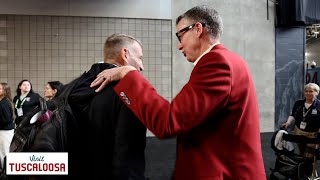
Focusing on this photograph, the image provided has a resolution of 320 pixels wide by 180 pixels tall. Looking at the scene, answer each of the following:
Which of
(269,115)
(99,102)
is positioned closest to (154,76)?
(269,115)

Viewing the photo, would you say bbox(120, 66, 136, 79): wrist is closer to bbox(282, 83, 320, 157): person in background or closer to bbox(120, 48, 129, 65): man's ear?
bbox(120, 48, 129, 65): man's ear

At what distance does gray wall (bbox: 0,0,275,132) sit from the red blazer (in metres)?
6.50

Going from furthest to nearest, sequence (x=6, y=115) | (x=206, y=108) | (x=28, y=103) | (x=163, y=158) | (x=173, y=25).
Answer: (x=173, y=25) → (x=163, y=158) → (x=28, y=103) → (x=6, y=115) → (x=206, y=108)

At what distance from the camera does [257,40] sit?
8.23 meters

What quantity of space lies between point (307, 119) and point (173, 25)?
14.0 ft

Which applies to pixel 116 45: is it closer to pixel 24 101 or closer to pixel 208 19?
pixel 208 19

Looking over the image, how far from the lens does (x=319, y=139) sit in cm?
361

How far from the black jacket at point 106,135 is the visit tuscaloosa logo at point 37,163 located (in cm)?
5

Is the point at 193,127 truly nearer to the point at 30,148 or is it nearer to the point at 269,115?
the point at 30,148

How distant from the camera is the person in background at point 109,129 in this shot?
129 cm

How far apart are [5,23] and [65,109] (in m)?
6.54

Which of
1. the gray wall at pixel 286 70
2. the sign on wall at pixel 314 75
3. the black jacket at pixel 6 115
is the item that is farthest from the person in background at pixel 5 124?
the sign on wall at pixel 314 75

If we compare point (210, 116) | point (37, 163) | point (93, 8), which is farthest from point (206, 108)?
point (93, 8)

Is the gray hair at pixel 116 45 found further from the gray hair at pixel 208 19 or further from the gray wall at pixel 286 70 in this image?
the gray wall at pixel 286 70
